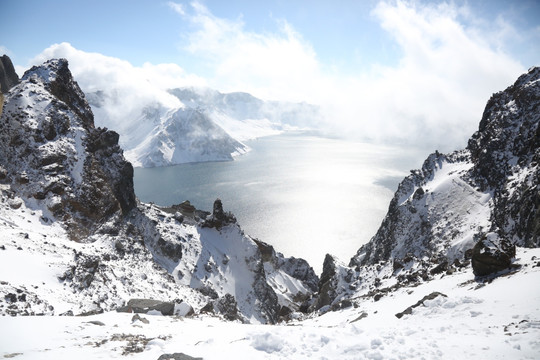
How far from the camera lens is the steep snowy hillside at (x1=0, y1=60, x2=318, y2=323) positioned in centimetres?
3291

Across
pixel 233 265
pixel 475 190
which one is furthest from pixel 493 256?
pixel 475 190

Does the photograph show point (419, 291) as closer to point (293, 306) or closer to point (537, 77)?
point (293, 306)

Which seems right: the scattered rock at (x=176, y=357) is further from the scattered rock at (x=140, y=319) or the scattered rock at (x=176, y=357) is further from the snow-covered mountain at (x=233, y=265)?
the scattered rock at (x=140, y=319)

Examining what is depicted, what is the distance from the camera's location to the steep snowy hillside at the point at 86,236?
32906 mm

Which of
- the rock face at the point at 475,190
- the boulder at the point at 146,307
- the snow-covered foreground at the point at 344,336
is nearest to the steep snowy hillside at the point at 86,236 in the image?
the boulder at the point at 146,307

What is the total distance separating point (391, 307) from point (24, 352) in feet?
75.3

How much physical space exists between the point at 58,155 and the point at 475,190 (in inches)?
3322

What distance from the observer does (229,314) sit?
179 feet

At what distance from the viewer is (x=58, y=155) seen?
52.9 metres

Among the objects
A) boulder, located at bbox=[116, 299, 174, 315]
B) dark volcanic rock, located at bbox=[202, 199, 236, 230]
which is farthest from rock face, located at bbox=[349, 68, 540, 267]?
boulder, located at bbox=[116, 299, 174, 315]

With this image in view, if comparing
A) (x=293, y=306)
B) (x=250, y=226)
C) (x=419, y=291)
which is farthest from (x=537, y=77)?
(x=250, y=226)

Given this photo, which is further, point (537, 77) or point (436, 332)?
point (537, 77)

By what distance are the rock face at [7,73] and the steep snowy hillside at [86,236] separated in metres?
31.3

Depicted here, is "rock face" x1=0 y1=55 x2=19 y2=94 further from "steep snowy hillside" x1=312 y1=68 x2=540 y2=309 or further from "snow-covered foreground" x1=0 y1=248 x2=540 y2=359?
"steep snowy hillside" x1=312 y1=68 x2=540 y2=309
